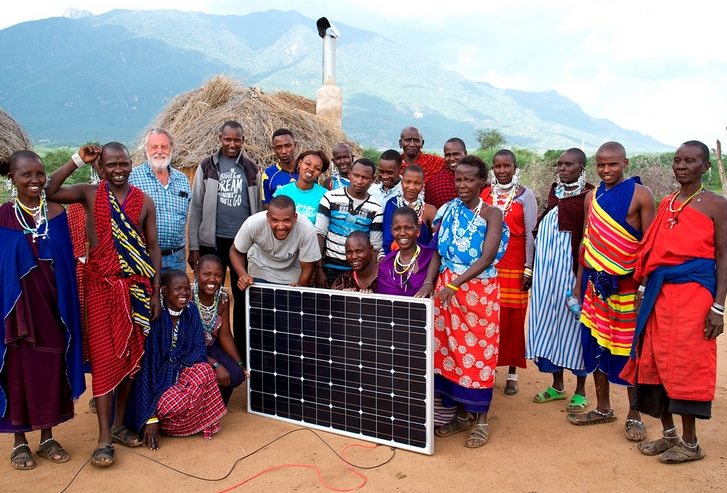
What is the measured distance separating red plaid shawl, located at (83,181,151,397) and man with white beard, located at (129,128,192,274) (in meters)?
0.88

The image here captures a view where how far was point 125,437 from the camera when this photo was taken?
4.70 m

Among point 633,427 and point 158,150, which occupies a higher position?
point 158,150

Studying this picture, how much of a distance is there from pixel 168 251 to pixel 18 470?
1.99m

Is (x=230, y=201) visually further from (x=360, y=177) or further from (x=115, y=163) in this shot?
(x=115, y=163)

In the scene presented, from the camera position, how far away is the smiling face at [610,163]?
4.80 meters

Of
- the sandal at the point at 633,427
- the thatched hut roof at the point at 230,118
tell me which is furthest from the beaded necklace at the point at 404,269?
the thatched hut roof at the point at 230,118

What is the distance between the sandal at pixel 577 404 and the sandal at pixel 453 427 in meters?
1.07

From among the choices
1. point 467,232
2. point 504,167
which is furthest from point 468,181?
point 504,167

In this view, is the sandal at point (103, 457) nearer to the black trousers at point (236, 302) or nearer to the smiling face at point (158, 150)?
the black trousers at point (236, 302)

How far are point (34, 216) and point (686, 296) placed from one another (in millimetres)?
4523

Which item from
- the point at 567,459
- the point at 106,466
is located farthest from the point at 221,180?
the point at 567,459

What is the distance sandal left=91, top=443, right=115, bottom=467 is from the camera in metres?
4.31

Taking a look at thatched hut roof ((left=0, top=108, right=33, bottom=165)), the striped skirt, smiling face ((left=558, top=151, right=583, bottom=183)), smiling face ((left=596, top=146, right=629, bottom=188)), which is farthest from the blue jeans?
thatched hut roof ((left=0, top=108, right=33, bottom=165))

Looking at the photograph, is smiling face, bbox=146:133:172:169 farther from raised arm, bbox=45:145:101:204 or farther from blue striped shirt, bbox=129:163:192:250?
raised arm, bbox=45:145:101:204
